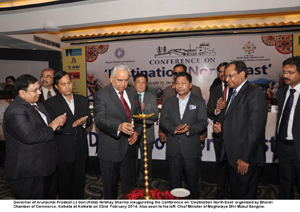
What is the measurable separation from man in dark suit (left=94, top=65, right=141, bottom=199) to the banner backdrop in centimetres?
487

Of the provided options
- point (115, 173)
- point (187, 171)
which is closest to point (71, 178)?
point (115, 173)

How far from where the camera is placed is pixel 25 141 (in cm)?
187

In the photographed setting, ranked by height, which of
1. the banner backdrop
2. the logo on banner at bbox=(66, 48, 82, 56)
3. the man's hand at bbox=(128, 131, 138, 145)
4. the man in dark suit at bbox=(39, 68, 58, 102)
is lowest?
the man's hand at bbox=(128, 131, 138, 145)

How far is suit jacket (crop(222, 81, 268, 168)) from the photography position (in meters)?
2.05

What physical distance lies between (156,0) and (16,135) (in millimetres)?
3401

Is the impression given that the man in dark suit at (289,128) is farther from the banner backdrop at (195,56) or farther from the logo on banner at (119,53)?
the logo on banner at (119,53)

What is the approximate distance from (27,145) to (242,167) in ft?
6.48

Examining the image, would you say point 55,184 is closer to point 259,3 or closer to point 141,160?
point 141,160

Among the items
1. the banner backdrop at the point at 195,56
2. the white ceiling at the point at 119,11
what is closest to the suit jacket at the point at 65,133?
the white ceiling at the point at 119,11

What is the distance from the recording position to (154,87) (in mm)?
7312

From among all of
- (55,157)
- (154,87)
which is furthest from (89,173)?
(154,87)

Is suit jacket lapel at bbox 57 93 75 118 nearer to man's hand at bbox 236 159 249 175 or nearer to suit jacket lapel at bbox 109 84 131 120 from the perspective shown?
suit jacket lapel at bbox 109 84 131 120

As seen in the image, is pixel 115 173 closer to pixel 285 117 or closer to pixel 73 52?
pixel 285 117

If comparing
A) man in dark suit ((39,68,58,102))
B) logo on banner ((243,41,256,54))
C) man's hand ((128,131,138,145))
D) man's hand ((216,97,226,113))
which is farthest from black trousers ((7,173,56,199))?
logo on banner ((243,41,256,54))
